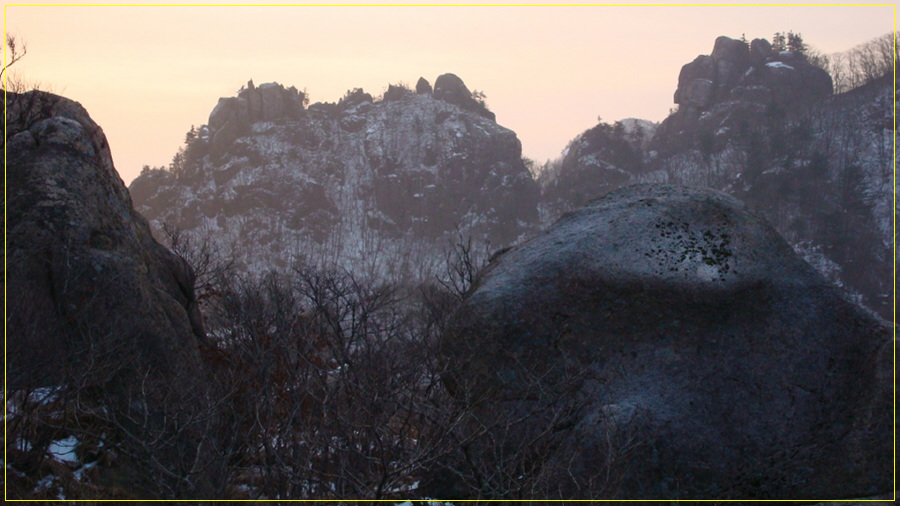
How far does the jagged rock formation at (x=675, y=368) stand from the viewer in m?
6.68

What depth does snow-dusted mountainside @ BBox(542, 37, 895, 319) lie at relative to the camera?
61188 mm

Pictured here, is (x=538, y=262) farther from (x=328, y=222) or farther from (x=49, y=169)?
(x=328, y=222)

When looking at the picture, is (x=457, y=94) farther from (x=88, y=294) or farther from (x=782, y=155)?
(x=88, y=294)

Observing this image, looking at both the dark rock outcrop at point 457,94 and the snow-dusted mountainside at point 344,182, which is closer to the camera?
the snow-dusted mountainside at point 344,182

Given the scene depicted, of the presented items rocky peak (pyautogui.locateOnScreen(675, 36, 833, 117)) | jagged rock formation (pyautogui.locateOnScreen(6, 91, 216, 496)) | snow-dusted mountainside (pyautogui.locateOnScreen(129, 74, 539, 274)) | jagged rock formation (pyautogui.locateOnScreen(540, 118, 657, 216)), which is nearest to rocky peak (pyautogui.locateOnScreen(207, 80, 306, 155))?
snow-dusted mountainside (pyautogui.locateOnScreen(129, 74, 539, 274))

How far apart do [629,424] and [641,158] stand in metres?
80.7

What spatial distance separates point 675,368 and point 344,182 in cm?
8147

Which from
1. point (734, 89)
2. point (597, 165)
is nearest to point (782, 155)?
point (734, 89)

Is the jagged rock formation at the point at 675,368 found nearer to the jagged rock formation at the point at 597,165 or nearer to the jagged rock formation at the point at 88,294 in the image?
the jagged rock formation at the point at 88,294

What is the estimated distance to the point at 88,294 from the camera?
8.82 metres

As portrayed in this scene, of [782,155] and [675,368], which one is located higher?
[782,155]

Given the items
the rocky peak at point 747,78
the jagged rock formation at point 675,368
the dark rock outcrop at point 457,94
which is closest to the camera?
the jagged rock formation at point 675,368

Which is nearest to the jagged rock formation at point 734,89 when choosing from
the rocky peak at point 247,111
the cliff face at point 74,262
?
the rocky peak at point 247,111

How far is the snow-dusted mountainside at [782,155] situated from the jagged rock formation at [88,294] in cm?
5537
